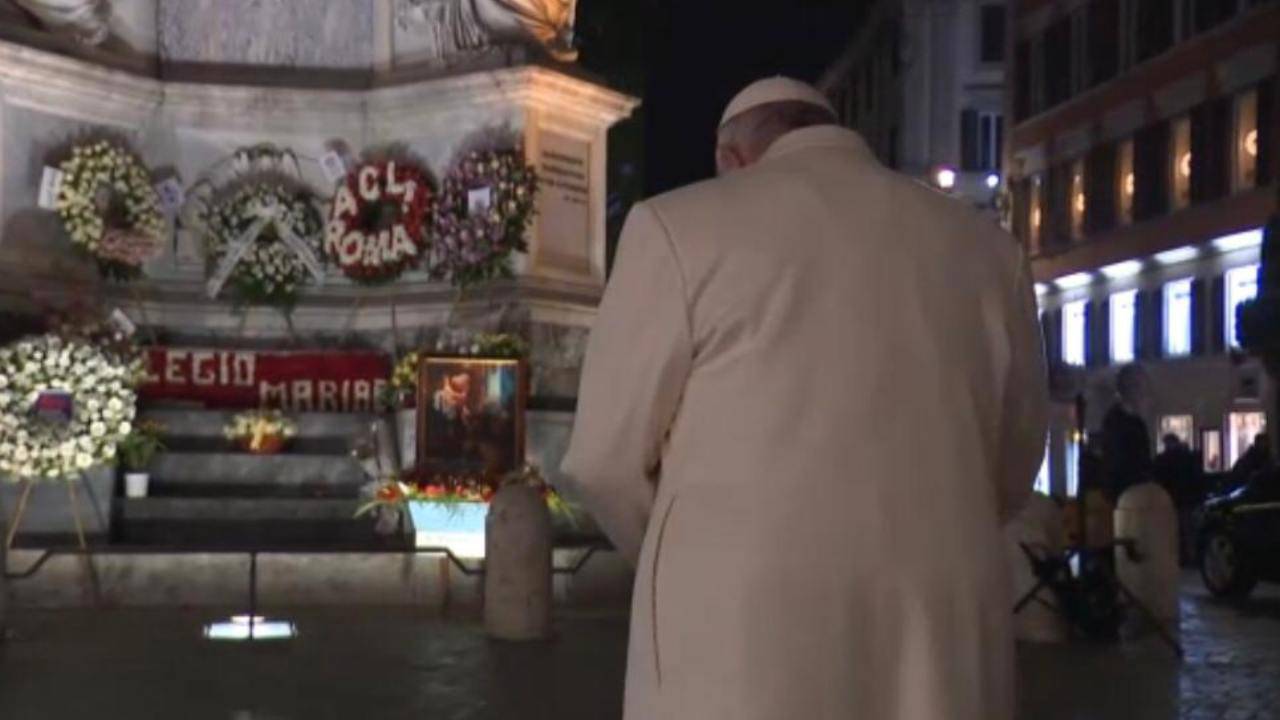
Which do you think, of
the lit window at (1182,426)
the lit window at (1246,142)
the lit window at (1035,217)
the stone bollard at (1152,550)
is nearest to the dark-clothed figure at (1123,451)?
the stone bollard at (1152,550)

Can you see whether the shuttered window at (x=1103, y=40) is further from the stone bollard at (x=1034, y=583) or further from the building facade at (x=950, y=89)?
the stone bollard at (x=1034, y=583)

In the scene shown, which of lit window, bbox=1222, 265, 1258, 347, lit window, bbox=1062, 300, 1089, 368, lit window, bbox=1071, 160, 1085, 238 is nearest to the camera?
lit window, bbox=1222, 265, 1258, 347

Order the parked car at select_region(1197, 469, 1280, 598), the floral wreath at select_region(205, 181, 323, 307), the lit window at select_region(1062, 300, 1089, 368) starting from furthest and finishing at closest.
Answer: the lit window at select_region(1062, 300, 1089, 368) → the parked car at select_region(1197, 469, 1280, 598) → the floral wreath at select_region(205, 181, 323, 307)

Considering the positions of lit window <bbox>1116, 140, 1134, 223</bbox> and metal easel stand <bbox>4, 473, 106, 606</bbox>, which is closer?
metal easel stand <bbox>4, 473, 106, 606</bbox>

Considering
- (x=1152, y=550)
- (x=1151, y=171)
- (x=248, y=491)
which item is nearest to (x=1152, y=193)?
(x=1151, y=171)

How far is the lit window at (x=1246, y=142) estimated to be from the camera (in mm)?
48094

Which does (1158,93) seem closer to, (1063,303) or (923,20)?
(1063,303)

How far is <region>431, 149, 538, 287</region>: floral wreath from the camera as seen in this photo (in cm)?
1912

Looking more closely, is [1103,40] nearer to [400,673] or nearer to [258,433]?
[258,433]

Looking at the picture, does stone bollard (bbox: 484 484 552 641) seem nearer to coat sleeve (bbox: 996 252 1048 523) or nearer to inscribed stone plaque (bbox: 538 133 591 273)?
inscribed stone plaque (bbox: 538 133 591 273)

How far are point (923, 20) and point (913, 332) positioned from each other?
77.2m

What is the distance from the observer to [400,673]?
12.1 metres

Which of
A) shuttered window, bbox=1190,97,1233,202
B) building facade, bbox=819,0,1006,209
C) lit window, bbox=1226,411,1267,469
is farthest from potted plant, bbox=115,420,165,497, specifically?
building facade, bbox=819,0,1006,209

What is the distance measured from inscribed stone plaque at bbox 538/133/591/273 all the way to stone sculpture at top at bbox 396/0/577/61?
793 mm
